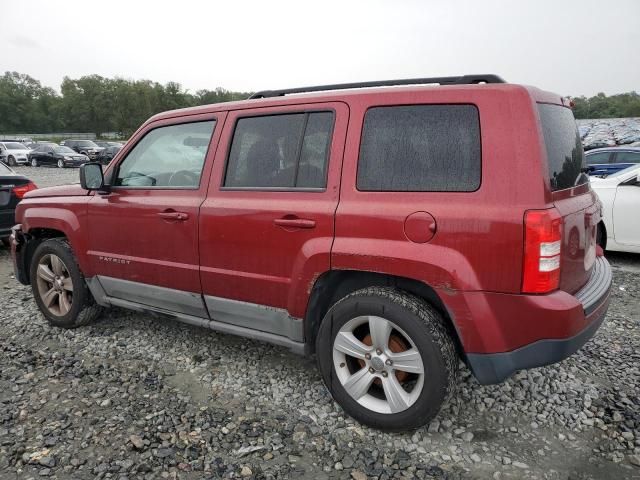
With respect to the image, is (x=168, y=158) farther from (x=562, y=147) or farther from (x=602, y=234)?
(x=602, y=234)

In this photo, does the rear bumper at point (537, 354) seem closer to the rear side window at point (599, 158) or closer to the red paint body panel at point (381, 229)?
the red paint body panel at point (381, 229)

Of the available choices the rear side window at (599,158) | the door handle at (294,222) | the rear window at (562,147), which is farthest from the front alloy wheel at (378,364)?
the rear side window at (599,158)

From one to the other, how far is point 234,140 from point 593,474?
9.09 ft

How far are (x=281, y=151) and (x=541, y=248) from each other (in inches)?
62.9

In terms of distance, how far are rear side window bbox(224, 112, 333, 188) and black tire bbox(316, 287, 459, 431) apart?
0.73m

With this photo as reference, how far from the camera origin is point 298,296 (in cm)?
286

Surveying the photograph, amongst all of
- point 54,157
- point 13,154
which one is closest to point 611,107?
point 54,157

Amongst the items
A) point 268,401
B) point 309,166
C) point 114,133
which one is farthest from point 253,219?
point 114,133

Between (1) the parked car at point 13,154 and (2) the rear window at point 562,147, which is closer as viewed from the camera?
(2) the rear window at point 562,147

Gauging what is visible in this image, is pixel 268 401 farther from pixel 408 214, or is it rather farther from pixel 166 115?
pixel 166 115

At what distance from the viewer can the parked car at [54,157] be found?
2769 centimetres

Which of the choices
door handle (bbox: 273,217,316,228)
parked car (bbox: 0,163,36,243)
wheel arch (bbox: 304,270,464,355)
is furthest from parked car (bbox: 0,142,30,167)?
wheel arch (bbox: 304,270,464,355)

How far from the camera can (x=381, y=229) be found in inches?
99.3

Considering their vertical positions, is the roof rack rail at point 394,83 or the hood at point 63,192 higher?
the roof rack rail at point 394,83
